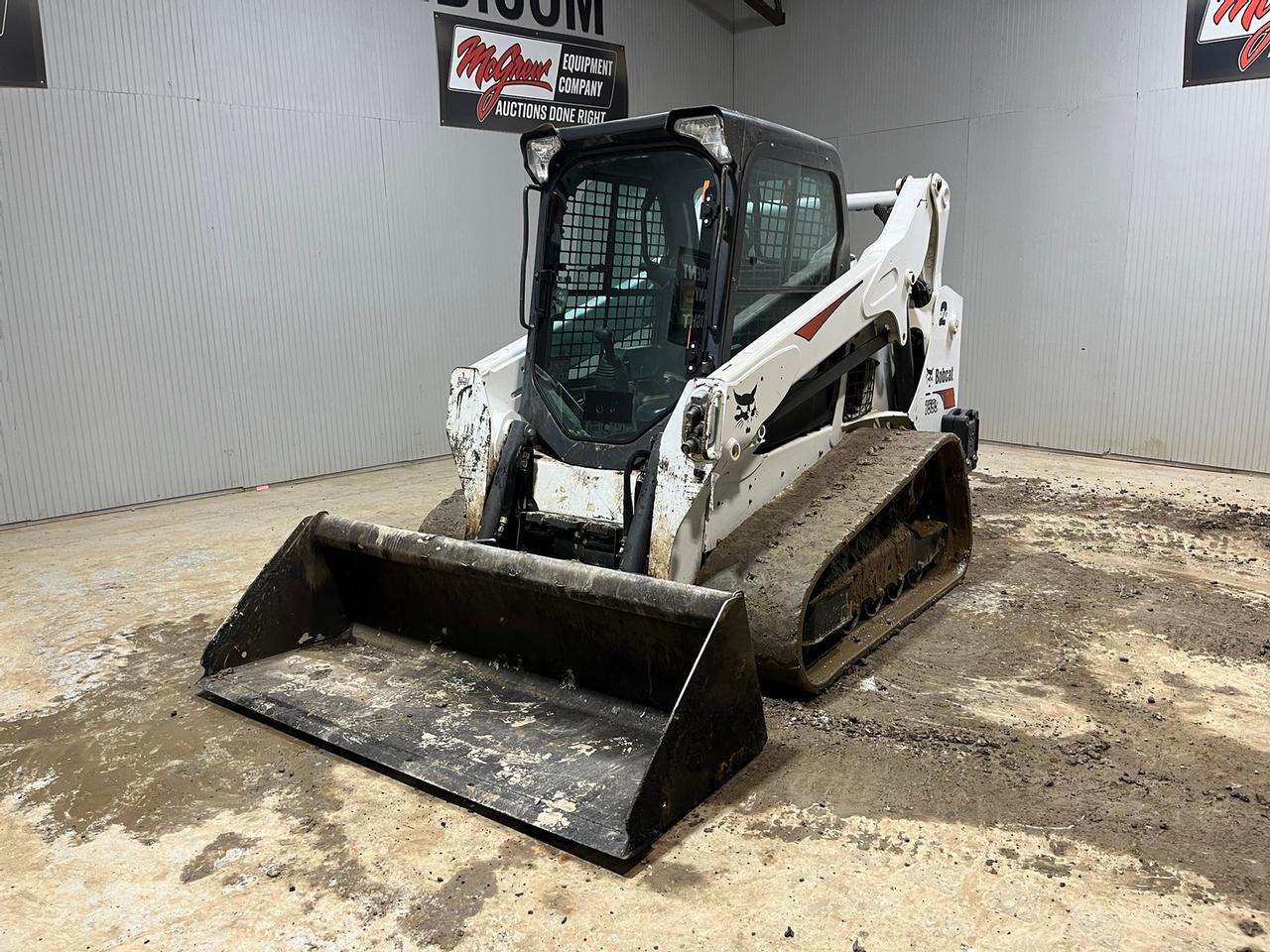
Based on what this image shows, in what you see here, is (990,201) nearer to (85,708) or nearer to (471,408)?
(471,408)

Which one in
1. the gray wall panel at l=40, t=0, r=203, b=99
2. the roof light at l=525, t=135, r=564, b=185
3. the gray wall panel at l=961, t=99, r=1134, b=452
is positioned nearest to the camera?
the roof light at l=525, t=135, r=564, b=185

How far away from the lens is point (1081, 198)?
8.65 m

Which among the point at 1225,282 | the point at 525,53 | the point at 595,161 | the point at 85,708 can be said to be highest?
the point at 525,53

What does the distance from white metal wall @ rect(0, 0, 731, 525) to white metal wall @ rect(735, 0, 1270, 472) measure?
383cm

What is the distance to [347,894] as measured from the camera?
259 cm

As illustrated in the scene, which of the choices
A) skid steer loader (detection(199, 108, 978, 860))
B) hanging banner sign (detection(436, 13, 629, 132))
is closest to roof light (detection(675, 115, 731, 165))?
skid steer loader (detection(199, 108, 978, 860))

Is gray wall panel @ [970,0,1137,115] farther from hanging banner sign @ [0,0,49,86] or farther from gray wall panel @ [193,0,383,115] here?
hanging banner sign @ [0,0,49,86]

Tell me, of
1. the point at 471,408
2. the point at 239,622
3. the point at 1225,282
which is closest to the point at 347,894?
the point at 239,622

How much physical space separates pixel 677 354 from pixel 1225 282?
20.0ft

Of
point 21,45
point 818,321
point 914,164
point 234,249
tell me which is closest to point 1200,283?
point 914,164

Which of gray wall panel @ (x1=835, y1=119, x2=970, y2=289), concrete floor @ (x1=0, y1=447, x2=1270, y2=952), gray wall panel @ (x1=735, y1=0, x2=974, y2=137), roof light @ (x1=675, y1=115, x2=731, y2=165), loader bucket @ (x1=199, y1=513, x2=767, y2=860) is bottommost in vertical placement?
concrete floor @ (x1=0, y1=447, x2=1270, y2=952)

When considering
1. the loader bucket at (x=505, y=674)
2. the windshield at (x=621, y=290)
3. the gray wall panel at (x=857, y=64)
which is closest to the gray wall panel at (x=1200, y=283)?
the gray wall panel at (x=857, y=64)

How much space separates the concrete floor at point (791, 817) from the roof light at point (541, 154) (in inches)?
97.8

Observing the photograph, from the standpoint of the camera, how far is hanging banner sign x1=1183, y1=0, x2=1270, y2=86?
24.3 feet
